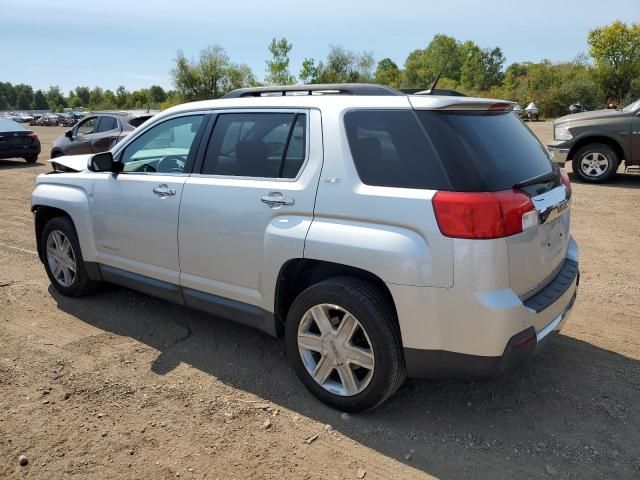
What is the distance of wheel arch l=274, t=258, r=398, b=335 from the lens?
9.85ft

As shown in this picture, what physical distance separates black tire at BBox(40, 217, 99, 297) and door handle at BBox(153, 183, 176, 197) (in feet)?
4.02

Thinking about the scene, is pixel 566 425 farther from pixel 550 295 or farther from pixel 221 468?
pixel 221 468

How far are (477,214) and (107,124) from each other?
11.9 meters

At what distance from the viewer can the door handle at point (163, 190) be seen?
3.88 m

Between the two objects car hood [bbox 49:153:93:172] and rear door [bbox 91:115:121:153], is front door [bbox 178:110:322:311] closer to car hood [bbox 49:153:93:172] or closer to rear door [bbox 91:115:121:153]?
car hood [bbox 49:153:93:172]

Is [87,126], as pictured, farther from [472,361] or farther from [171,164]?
[472,361]

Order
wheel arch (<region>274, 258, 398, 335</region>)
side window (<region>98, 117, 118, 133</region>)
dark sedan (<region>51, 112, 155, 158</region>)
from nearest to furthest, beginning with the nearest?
wheel arch (<region>274, 258, 398, 335</region>) < dark sedan (<region>51, 112, 155, 158</region>) < side window (<region>98, 117, 118, 133</region>)

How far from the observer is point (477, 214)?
2605 mm

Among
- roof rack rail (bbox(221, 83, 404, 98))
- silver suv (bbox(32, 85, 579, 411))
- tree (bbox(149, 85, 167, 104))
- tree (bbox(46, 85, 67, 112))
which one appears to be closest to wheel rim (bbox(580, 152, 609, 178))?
silver suv (bbox(32, 85, 579, 411))

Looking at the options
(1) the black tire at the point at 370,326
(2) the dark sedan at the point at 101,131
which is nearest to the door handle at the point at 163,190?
(1) the black tire at the point at 370,326

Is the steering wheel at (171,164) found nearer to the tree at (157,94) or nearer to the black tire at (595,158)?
the black tire at (595,158)

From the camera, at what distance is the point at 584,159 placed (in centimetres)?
1056

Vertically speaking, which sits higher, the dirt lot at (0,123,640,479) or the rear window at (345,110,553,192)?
the rear window at (345,110,553,192)

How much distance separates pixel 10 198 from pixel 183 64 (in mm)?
69931
